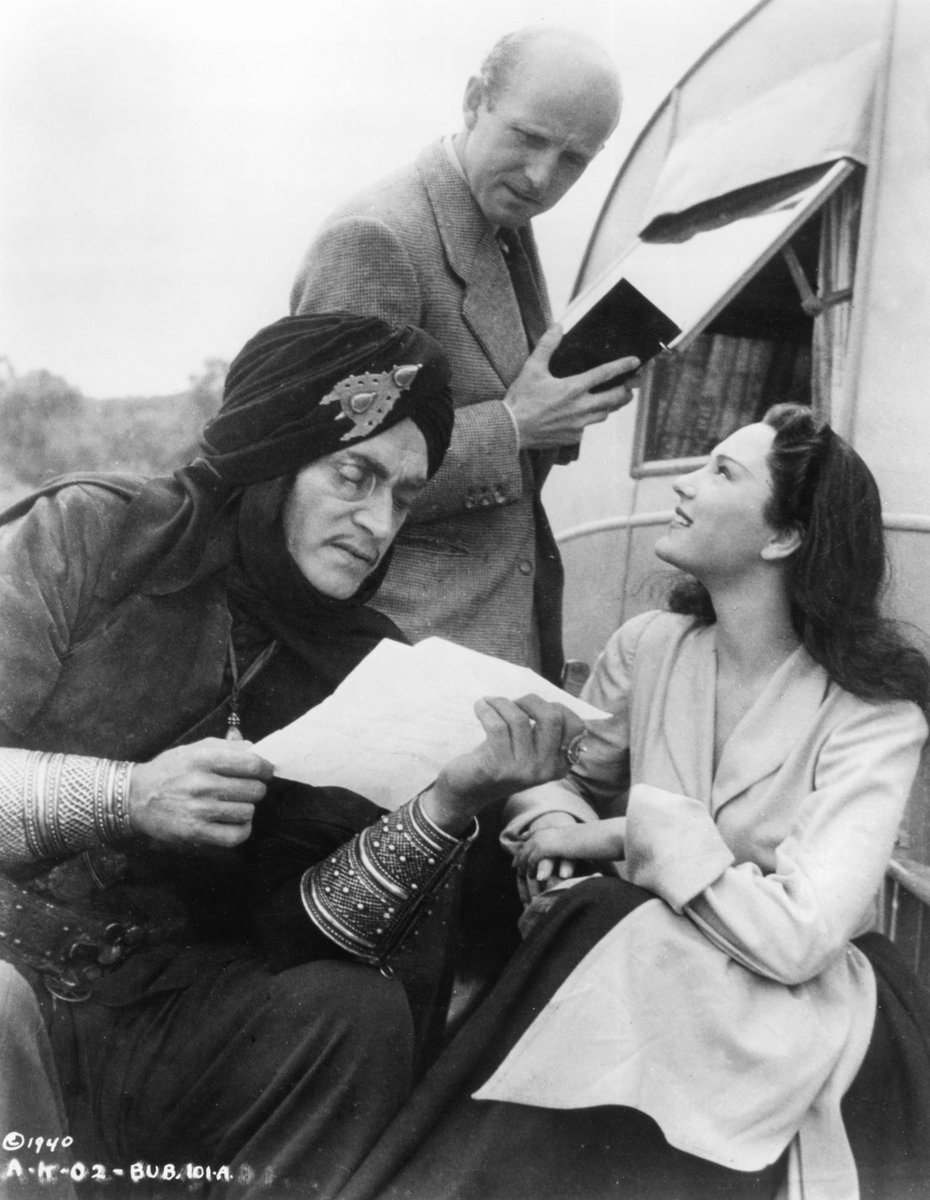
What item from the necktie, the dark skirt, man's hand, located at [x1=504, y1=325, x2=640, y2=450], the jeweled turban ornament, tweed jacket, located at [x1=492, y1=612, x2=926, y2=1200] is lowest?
the dark skirt

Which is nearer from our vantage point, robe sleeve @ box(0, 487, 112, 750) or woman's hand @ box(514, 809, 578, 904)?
robe sleeve @ box(0, 487, 112, 750)

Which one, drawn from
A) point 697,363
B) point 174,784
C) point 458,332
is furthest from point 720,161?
point 174,784

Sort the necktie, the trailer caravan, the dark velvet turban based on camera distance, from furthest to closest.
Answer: the trailer caravan < the necktie < the dark velvet turban

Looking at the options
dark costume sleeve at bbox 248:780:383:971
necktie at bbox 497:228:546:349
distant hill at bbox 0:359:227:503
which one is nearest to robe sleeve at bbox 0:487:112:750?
distant hill at bbox 0:359:227:503

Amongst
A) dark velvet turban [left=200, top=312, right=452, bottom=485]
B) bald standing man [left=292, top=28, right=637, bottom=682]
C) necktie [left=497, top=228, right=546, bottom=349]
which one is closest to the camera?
dark velvet turban [left=200, top=312, right=452, bottom=485]

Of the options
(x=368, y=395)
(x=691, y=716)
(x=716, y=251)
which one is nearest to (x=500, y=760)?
(x=691, y=716)

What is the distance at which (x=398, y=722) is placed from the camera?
1637mm

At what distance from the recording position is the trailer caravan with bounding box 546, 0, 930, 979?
2510 millimetres

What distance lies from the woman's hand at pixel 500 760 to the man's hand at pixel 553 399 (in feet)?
2.28

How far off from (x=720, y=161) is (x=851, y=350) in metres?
0.64

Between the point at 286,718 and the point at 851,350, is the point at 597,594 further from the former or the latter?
the point at 286,718

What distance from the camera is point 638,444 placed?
3418 millimetres

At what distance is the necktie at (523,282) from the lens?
2262 millimetres

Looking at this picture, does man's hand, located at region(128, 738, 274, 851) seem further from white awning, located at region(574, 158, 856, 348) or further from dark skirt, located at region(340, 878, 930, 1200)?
white awning, located at region(574, 158, 856, 348)
